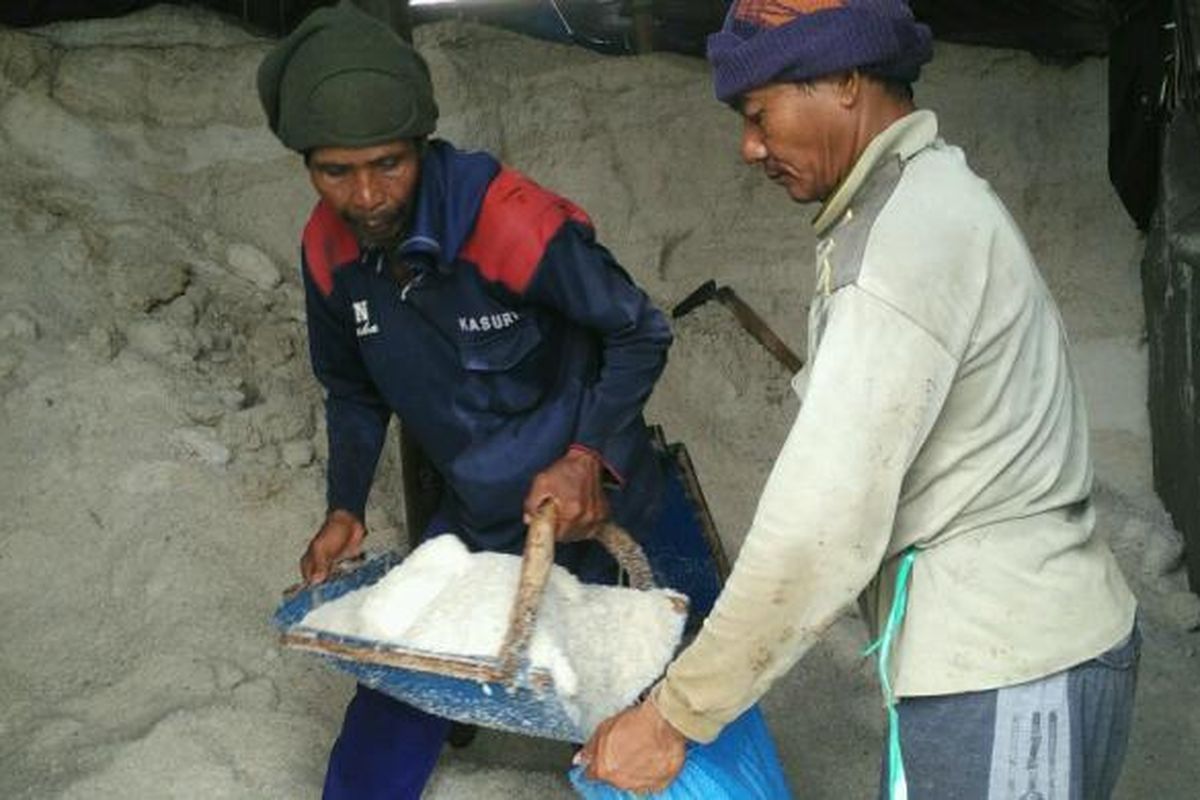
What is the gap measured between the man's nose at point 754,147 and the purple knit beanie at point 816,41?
0.05 m

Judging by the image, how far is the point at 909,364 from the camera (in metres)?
1.05

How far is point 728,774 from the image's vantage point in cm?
153

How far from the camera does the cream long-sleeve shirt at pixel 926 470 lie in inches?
42.0

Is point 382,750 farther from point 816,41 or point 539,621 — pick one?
point 816,41

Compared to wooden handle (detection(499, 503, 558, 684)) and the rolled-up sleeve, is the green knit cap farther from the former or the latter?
the rolled-up sleeve

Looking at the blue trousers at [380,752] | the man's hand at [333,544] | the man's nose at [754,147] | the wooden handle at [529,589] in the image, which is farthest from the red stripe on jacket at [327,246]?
the man's nose at [754,147]

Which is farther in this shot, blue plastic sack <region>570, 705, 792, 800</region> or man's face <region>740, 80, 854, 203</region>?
blue plastic sack <region>570, 705, 792, 800</region>

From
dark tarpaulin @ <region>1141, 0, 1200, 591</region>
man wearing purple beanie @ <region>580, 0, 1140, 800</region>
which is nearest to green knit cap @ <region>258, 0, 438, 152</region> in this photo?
man wearing purple beanie @ <region>580, 0, 1140, 800</region>

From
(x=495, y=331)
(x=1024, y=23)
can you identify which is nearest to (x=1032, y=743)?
(x=495, y=331)

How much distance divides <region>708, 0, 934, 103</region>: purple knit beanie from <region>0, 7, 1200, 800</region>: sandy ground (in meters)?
1.55

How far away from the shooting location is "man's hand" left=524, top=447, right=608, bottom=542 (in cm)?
169

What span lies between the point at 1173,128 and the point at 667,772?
2480 mm

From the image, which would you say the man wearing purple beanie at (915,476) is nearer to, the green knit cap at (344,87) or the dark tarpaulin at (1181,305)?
the green knit cap at (344,87)

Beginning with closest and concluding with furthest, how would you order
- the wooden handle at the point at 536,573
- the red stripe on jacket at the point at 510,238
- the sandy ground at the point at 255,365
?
the wooden handle at the point at 536,573
the red stripe on jacket at the point at 510,238
the sandy ground at the point at 255,365
